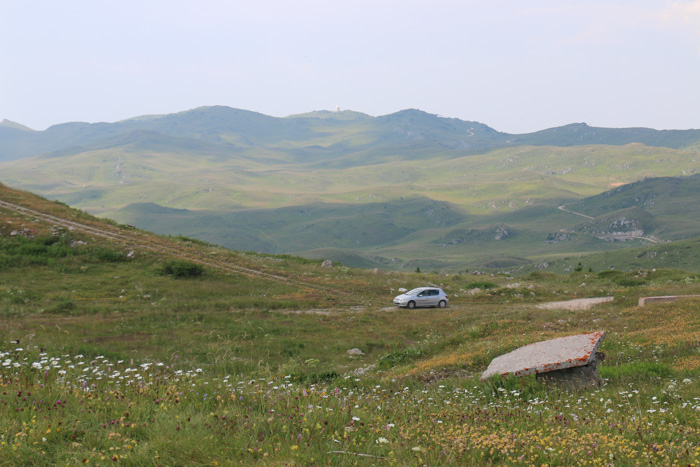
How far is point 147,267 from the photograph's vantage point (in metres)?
40.3

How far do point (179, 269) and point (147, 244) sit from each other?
9791 mm

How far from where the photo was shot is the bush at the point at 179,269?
39.2 metres

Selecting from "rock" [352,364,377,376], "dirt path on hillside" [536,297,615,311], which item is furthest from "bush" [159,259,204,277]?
"dirt path on hillside" [536,297,615,311]

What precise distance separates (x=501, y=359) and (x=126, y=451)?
11127 mm

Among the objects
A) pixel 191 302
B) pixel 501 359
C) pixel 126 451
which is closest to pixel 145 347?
pixel 191 302

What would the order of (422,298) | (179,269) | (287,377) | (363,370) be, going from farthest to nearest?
(422,298) → (179,269) → (363,370) → (287,377)

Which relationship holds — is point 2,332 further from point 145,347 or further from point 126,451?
point 126,451

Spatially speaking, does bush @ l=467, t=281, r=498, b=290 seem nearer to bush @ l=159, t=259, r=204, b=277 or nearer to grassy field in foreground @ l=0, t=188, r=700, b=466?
grassy field in foreground @ l=0, t=188, r=700, b=466

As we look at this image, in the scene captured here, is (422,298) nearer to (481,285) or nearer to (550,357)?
(481,285)

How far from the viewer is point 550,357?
42.4 feet

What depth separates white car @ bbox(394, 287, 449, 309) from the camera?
133 ft

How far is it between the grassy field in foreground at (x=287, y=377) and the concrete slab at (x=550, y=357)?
1.44ft

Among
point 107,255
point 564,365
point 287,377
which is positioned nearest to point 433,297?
point 107,255

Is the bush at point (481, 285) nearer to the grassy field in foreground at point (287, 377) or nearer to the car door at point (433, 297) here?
the grassy field in foreground at point (287, 377)
